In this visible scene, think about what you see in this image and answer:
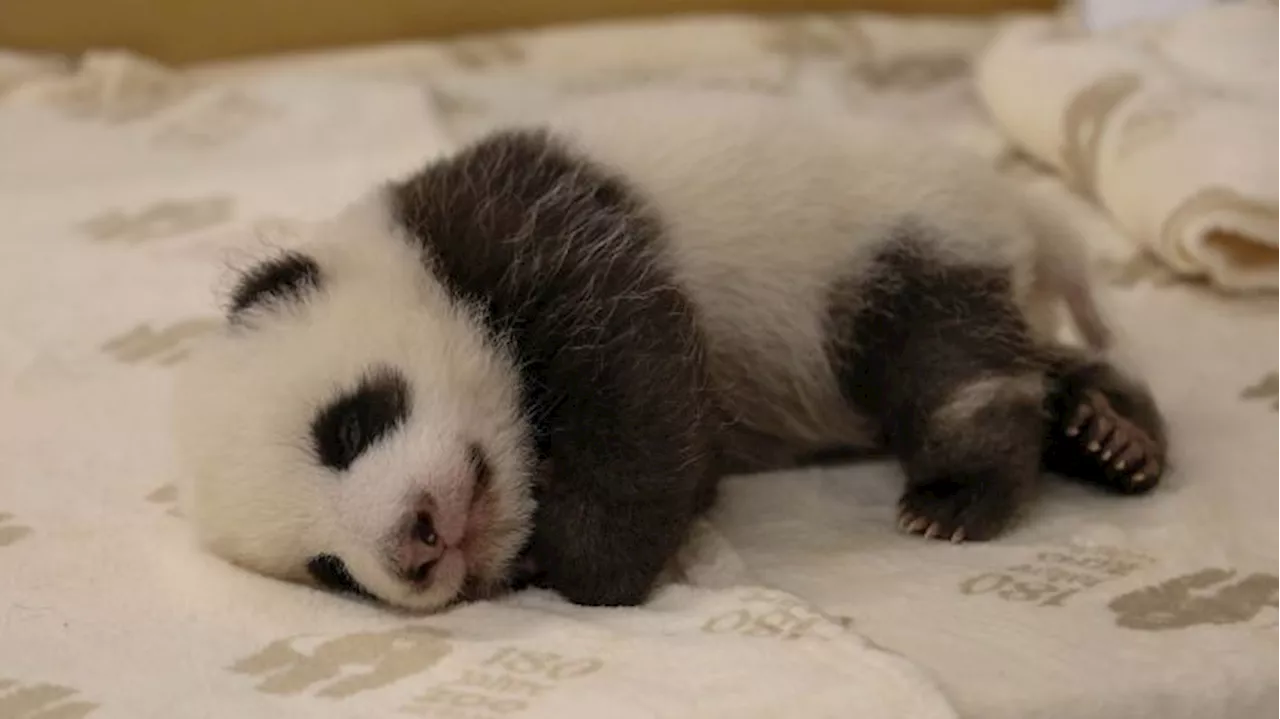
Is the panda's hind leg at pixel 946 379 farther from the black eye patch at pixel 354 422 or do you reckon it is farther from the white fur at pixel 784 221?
the black eye patch at pixel 354 422

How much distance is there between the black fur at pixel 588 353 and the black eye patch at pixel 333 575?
121mm

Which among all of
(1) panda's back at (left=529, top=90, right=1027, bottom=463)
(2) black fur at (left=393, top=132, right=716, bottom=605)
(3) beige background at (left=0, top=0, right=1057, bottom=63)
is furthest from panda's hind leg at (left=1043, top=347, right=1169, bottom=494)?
(3) beige background at (left=0, top=0, right=1057, bottom=63)

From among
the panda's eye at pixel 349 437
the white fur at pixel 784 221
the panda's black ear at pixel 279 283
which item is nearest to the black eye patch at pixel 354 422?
the panda's eye at pixel 349 437

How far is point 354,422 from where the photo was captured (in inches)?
38.2

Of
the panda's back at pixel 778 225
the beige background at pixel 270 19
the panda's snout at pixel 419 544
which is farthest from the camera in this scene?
the beige background at pixel 270 19

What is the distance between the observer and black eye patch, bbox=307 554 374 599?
3.20 ft

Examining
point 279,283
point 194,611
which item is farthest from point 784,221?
point 194,611

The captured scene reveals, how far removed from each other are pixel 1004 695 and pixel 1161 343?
2.08ft

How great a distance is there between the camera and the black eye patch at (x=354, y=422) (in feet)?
3.17

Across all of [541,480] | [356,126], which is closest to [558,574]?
[541,480]

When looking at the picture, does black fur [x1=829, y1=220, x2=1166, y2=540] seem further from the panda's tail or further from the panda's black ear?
the panda's black ear

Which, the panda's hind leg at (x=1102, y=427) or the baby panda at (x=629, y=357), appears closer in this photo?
the baby panda at (x=629, y=357)

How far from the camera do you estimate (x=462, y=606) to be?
3.26 ft

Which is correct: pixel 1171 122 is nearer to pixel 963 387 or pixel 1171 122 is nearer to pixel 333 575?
pixel 963 387
